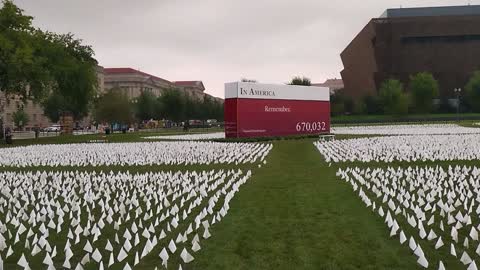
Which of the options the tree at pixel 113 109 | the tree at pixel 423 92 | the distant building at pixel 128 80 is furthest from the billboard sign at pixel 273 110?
the distant building at pixel 128 80

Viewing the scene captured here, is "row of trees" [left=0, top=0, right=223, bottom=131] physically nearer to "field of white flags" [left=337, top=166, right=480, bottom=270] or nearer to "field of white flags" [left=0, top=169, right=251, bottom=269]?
"field of white flags" [left=0, top=169, right=251, bottom=269]

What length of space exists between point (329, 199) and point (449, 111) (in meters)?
110

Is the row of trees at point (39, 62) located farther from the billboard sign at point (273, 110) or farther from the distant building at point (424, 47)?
the distant building at point (424, 47)

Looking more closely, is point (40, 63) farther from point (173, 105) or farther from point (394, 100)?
point (394, 100)

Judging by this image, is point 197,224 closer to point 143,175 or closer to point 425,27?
point 143,175

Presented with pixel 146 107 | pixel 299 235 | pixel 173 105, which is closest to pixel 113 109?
pixel 173 105

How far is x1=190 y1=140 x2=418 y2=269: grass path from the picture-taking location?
7.00 meters

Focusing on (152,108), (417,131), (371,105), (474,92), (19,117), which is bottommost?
(417,131)

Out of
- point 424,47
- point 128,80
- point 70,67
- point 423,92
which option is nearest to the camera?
point 70,67

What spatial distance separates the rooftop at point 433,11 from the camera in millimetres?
119125

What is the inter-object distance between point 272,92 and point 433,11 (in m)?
93.2

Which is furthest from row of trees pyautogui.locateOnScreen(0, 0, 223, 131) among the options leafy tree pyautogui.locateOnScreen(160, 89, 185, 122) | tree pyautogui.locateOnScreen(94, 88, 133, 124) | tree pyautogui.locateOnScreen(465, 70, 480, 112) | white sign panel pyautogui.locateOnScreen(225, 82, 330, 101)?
tree pyautogui.locateOnScreen(465, 70, 480, 112)

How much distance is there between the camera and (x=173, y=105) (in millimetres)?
86500

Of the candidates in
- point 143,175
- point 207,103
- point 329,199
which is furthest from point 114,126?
point 329,199
